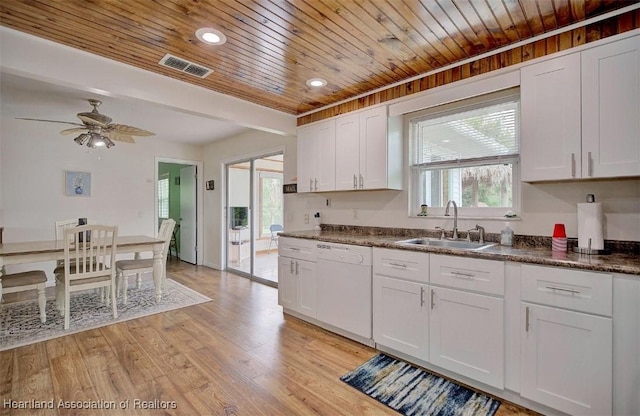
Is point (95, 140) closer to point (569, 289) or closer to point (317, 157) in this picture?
point (317, 157)

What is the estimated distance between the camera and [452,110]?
2727 millimetres

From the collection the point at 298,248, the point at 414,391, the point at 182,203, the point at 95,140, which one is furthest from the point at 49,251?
the point at 182,203

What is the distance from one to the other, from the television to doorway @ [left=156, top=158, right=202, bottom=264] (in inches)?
38.1

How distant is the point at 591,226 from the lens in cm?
189

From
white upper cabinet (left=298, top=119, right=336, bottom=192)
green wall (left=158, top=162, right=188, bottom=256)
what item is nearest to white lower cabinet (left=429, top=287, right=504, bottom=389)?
white upper cabinet (left=298, top=119, right=336, bottom=192)

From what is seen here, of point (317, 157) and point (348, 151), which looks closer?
point (348, 151)

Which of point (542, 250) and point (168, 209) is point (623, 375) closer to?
point (542, 250)

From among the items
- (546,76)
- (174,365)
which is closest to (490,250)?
(546,76)

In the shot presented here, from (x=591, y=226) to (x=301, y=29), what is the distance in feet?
7.47

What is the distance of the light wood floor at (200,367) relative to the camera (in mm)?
1882

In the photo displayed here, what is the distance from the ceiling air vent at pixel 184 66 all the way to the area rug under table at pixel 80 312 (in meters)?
2.64

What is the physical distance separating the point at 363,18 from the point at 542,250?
1.96 metres

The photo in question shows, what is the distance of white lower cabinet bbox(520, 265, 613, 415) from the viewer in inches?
61.6

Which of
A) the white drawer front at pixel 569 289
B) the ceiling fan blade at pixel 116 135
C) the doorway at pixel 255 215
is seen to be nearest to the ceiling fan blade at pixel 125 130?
the ceiling fan blade at pixel 116 135
